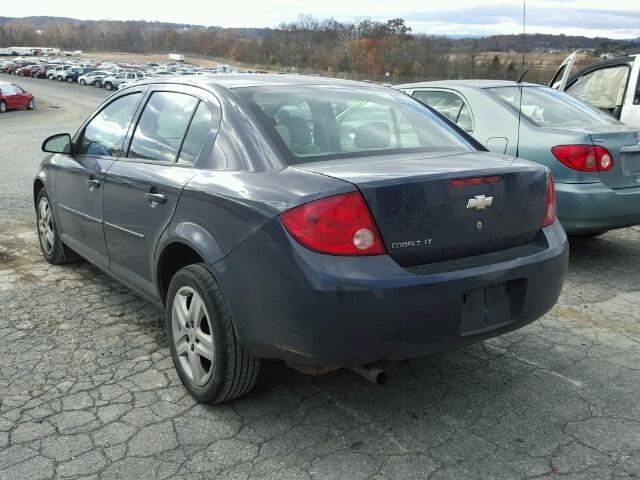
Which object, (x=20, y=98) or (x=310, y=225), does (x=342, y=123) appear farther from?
(x=20, y=98)

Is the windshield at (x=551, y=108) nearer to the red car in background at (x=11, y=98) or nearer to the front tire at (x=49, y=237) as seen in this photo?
the front tire at (x=49, y=237)

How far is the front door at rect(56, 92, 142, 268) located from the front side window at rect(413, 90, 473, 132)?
9.83 feet

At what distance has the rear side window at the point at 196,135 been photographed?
3.28 m

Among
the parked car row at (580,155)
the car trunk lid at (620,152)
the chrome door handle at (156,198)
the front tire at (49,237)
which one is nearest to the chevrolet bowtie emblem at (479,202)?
the chrome door handle at (156,198)

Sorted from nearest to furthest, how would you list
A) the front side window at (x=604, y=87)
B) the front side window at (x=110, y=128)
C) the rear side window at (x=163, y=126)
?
the rear side window at (x=163, y=126) < the front side window at (x=110, y=128) < the front side window at (x=604, y=87)

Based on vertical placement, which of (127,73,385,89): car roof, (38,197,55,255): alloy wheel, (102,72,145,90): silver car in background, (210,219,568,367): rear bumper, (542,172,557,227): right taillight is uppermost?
(127,73,385,89): car roof

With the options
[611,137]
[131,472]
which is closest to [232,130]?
[131,472]

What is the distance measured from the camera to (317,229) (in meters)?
2.54

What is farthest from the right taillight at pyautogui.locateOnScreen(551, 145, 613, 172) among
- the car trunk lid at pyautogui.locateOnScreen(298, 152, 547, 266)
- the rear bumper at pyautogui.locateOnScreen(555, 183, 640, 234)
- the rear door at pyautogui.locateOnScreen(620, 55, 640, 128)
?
the rear door at pyautogui.locateOnScreen(620, 55, 640, 128)

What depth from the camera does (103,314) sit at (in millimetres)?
4355

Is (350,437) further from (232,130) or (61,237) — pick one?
(61,237)

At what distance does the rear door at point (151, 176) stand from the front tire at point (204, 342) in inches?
14.8

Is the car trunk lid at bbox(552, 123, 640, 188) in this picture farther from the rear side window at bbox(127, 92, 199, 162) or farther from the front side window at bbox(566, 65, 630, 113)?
the rear side window at bbox(127, 92, 199, 162)

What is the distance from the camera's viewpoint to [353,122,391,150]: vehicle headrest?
324 centimetres
